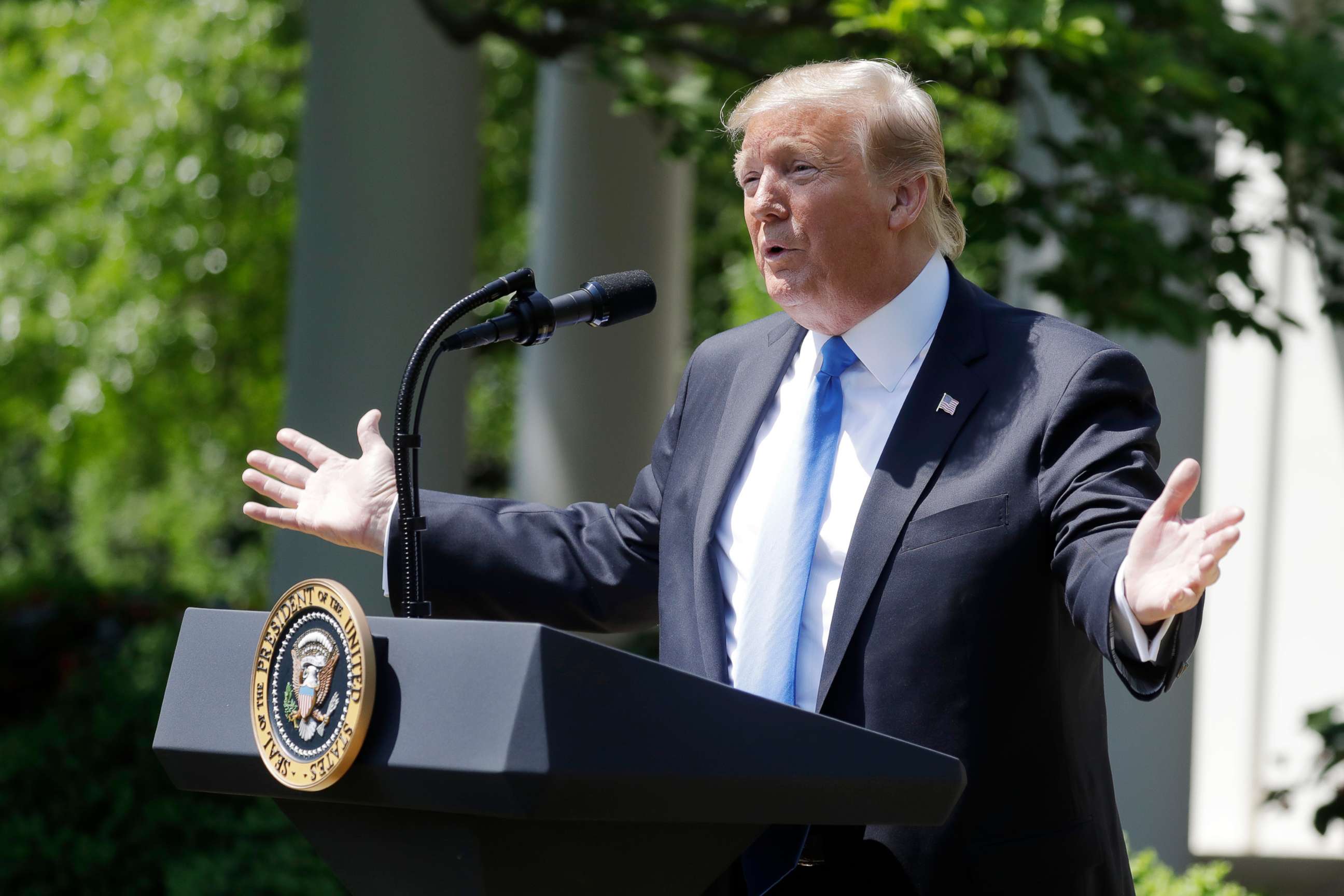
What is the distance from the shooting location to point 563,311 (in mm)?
1787

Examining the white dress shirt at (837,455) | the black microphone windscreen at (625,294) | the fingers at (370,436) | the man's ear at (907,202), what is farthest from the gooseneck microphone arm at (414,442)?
the man's ear at (907,202)

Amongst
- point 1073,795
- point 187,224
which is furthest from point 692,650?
point 187,224

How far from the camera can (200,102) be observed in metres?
9.88

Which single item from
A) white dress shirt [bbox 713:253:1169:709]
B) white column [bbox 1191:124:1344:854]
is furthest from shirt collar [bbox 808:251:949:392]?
white column [bbox 1191:124:1344:854]

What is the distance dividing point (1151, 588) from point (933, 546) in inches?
14.4

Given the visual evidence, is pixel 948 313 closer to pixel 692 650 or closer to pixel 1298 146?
pixel 692 650

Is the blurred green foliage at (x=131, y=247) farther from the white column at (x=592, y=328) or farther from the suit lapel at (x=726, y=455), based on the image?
the suit lapel at (x=726, y=455)

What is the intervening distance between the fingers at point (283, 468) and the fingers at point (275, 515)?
73 mm

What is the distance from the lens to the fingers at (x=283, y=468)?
86.4 inches

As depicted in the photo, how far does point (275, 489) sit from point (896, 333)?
968 mm

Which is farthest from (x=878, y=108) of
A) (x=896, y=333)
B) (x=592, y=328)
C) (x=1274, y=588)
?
(x=592, y=328)

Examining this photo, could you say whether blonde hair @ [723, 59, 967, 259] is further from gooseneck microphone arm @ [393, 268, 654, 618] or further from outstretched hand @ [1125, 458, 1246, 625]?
outstretched hand @ [1125, 458, 1246, 625]

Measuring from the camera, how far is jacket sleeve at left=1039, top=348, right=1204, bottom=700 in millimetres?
1609

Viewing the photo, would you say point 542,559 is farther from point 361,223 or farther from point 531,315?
point 361,223
